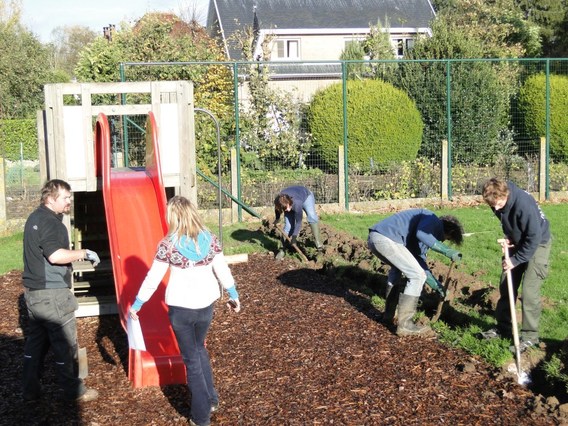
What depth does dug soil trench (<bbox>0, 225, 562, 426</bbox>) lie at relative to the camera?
6.20 m

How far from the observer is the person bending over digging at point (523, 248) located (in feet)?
23.5

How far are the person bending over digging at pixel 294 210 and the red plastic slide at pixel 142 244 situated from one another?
2.75 m

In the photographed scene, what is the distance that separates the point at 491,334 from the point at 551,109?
12930 millimetres

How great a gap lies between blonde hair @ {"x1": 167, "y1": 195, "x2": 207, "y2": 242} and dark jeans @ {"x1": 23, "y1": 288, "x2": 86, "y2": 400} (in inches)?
50.9

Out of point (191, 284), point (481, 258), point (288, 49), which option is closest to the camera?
point (191, 284)

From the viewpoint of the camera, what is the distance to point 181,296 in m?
5.77

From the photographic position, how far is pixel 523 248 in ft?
23.7

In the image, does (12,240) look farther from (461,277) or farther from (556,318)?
Result: (556,318)

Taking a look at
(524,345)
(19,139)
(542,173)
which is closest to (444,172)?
(542,173)

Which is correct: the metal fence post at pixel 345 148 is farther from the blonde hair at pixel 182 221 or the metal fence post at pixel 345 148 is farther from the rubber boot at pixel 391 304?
the blonde hair at pixel 182 221

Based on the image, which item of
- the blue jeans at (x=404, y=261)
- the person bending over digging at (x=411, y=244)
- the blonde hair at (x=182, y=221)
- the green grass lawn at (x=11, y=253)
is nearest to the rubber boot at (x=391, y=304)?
the person bending over digging at (x=411, y=244)

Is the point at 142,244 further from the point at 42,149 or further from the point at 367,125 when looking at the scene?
the point at 367,125

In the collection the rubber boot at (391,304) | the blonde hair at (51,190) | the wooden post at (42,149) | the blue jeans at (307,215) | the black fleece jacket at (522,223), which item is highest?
the wooden post at (42,149)

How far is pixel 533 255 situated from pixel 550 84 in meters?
13.3
